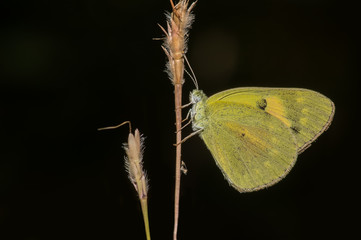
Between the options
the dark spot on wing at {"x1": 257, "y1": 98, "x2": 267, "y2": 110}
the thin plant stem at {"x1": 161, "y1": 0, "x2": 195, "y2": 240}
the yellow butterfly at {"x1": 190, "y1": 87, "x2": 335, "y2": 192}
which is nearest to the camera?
the thin plant stem at {"x1": 161, "y1": 0, "x2": 195, "y2": 240}

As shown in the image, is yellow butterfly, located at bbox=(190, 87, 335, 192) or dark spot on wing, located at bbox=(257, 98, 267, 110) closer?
yellow butterfly, located at bbox=(190, 87, 335, 192)

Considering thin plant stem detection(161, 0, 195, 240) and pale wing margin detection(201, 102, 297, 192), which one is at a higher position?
thin plant stem detection(161, 0, 195, 240)

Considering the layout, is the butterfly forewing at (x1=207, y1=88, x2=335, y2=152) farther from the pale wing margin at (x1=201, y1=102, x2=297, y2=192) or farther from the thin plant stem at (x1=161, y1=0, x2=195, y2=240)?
Answer: the thin plant stem at (x1=161, y1=0, x2=195, y2=240)

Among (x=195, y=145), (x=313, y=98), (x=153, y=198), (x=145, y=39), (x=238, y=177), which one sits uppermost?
(x=145, y=39)

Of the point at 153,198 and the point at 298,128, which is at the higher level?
the point at 298,128

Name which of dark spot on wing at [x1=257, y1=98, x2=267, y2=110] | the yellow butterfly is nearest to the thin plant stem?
the yellow butterfly

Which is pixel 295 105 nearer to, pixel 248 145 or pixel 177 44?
pixel 248 145

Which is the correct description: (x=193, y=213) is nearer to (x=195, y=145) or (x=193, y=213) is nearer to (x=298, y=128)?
(x=195, y=145)

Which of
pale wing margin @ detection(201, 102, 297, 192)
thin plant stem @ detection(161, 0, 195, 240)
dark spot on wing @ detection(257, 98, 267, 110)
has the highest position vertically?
thin plant stem @ detection(161, 0, 195, 240)

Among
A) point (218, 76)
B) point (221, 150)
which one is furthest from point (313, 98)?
point (218, 76)
